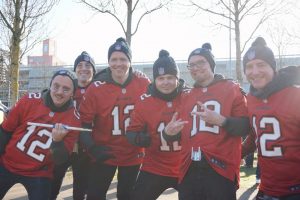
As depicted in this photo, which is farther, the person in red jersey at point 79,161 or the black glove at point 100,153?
the person in red jersey at point 79,161

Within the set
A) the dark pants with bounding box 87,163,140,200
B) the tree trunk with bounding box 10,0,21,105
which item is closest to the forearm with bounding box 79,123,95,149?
the dark pants with bounding box 87,163,140,200

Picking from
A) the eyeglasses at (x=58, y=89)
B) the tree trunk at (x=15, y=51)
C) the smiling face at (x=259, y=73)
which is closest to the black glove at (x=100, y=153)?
the eyeglasses at (x=58, y=89)

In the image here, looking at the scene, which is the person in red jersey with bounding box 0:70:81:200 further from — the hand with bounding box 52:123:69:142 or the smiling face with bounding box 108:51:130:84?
the smiling face with bounding box 108:51:130:84

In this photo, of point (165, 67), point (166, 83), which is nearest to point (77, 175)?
point (166, 83)

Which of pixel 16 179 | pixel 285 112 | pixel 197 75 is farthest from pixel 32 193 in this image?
pixel 285 112

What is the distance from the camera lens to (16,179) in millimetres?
4465

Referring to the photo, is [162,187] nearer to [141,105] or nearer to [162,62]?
[141,105]

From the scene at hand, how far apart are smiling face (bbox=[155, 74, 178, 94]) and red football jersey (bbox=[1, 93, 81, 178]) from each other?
1.08 meters

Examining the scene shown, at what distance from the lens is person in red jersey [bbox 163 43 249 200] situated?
12.3ft

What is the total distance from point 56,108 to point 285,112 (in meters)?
2.49

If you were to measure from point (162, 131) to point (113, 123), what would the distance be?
85 centimetres

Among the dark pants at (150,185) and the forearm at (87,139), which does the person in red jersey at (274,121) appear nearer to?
the dark pants at (150,185)

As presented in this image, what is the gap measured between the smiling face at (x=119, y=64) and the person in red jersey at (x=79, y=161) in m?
0.81

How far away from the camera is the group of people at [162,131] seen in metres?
3.65
